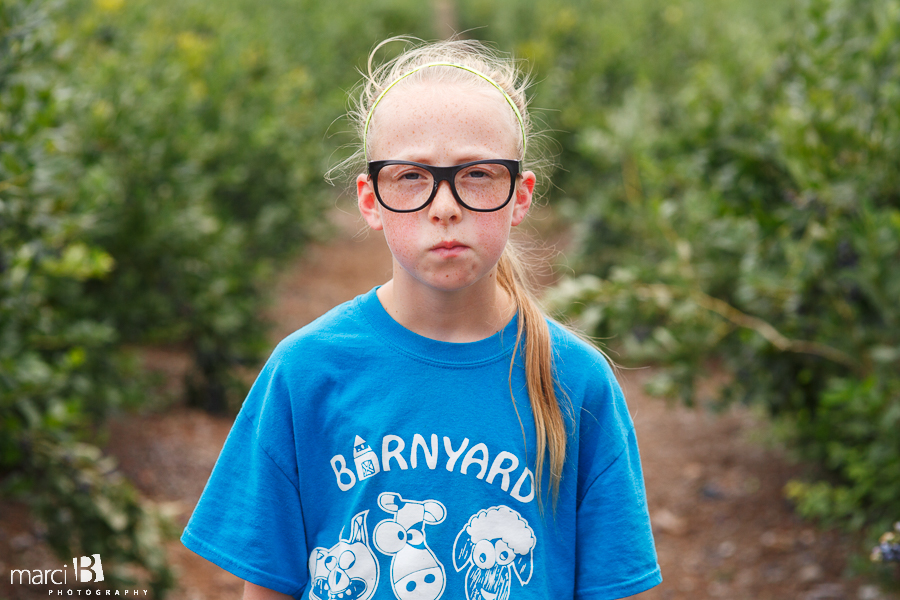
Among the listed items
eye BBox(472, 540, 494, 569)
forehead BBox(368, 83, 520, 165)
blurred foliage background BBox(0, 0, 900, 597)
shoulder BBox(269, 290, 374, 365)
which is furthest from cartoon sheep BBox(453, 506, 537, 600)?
blurred foliage background BBox(0, 0, 900, 597)

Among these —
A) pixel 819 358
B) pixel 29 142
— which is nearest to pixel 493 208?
pixel 29 142

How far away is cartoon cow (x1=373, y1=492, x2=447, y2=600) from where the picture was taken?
1.40m

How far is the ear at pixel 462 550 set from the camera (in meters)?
1.41

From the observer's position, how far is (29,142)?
100 inches

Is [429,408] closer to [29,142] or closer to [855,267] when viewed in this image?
[29,142]

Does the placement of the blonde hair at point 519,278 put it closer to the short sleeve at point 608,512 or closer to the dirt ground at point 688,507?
the short sleeve at point 608,512

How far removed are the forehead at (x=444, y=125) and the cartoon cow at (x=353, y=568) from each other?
23.9 inches

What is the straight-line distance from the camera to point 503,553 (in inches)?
55.3

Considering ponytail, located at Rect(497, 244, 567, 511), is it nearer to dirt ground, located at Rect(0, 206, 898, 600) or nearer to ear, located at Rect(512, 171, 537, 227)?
ear, located at Rect(512, 171, 537, 227)

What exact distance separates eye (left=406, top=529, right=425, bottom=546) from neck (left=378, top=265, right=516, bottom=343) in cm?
33

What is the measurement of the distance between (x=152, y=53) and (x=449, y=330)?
14.4ft

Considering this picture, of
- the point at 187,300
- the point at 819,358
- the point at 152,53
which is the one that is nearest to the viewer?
the point at 819,358

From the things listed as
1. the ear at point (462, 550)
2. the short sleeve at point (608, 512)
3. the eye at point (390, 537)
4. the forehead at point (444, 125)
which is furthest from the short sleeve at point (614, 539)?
the forehead at point (444, 125)

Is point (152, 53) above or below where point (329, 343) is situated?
above
